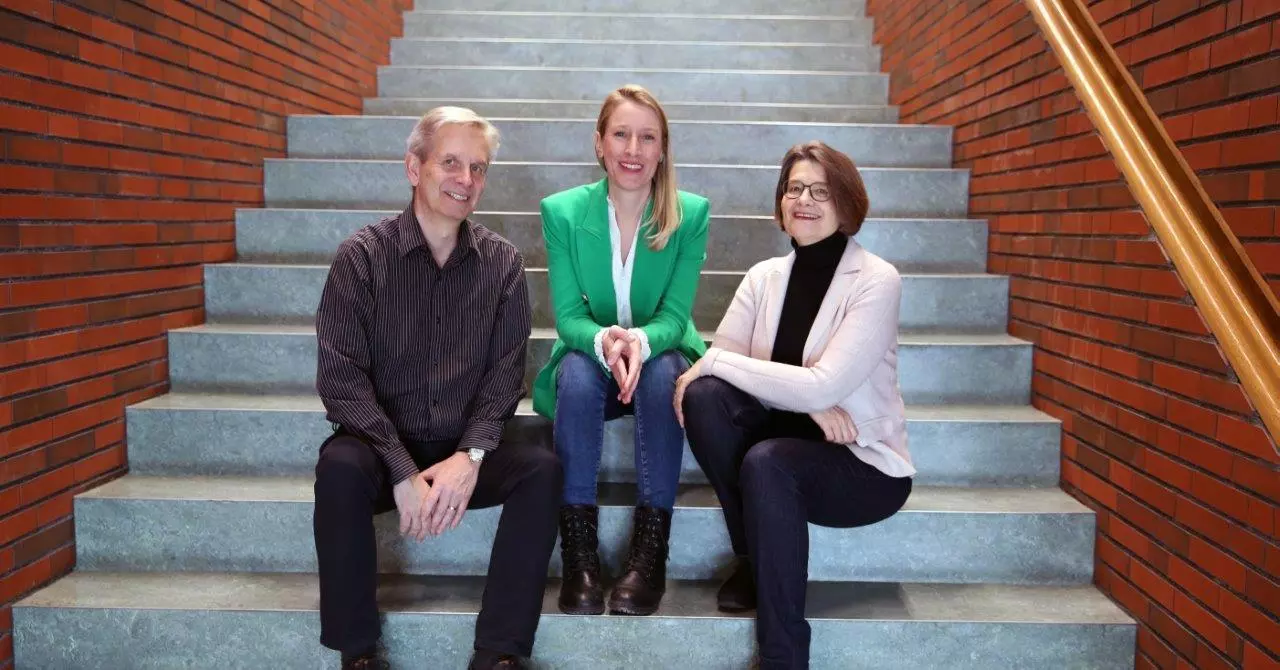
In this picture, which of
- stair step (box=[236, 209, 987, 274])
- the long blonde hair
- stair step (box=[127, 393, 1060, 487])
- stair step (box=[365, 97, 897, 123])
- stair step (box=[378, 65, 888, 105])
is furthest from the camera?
stair step (box=[378, 65, 888, 105])

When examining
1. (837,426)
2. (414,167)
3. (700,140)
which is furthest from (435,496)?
(700,140)

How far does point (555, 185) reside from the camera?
3299mm

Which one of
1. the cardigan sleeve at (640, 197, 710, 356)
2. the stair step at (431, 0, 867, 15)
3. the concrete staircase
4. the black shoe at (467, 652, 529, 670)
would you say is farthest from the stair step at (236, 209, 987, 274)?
the stair step at (431, 0, 867, 15)

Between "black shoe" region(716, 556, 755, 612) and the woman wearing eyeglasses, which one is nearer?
the woman wearing eyeglasses

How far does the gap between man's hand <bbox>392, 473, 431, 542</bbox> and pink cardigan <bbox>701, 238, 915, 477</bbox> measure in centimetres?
62

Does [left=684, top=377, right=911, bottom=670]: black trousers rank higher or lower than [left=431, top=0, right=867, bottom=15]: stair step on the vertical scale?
lower

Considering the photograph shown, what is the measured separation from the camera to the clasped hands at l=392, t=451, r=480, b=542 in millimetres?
1948

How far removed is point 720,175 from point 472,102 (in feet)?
4.23

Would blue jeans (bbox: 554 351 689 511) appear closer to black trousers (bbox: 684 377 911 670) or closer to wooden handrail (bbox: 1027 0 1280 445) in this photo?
black trousers (bbox: 684 377 911 670)

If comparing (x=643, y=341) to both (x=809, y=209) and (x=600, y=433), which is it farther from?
(x=809, y=209)

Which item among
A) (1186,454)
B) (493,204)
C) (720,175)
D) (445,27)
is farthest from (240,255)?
(1186,454)

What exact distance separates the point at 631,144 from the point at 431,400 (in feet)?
2.38

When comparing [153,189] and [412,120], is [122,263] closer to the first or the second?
[153,189]

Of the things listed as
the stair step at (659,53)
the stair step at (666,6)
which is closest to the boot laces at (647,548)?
the stair step at (659,53)
